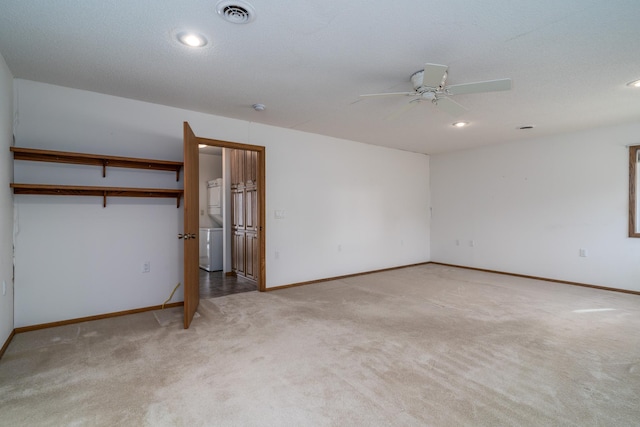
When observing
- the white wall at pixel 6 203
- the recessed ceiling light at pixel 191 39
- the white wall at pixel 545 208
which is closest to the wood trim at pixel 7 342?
the white wall at pixel 6 203

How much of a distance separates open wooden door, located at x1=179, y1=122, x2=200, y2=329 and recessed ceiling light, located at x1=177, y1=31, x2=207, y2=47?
897mm

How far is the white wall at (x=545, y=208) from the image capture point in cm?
461

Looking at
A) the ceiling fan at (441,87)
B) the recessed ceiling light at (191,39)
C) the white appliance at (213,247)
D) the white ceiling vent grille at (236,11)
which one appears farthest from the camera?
the white appliance at (213,247)

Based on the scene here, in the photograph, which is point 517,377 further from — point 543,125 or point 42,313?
point 42,313

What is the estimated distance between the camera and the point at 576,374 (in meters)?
2.23

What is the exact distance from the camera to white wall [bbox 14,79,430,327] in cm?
311

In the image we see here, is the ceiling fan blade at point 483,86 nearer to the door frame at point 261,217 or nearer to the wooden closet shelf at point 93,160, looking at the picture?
the door frame at point 261,217

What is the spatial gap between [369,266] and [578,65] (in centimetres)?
418

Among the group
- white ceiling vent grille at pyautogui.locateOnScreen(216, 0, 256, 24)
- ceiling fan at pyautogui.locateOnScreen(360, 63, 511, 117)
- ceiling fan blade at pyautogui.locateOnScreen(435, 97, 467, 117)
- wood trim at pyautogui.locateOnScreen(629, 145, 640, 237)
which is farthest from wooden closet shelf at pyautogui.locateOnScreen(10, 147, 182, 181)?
wood trim at pyautogui.locateOnScreen(629, 145, 640, 237)

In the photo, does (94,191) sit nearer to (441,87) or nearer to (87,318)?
(87,318)

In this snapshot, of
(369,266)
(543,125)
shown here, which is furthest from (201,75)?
(543,125)

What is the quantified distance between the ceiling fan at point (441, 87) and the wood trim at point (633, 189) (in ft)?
11.0

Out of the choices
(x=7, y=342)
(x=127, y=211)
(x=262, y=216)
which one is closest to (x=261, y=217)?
(x=262, y=216)

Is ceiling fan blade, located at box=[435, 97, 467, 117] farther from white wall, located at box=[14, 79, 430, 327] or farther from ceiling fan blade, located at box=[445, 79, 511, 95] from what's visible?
white wall, located at box=[14, 79, 430, 327]
